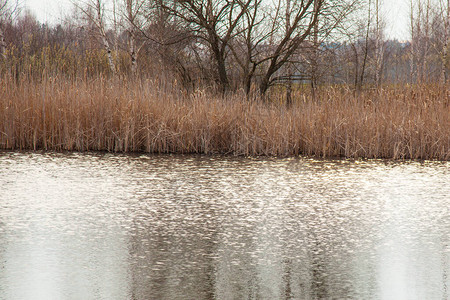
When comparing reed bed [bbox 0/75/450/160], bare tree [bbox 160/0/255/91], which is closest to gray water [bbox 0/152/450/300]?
reed bed [bbox 0/75/450/160]

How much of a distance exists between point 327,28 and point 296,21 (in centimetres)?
57

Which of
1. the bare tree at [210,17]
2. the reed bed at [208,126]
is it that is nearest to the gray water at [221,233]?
the reed bed at [208,126]

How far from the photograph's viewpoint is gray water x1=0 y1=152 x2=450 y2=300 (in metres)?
2.46

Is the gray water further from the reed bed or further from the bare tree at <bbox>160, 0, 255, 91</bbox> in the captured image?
the bare tree at <bbox>160, 0, 255, 91</bbox>

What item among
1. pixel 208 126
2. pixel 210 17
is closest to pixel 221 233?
pixel 208 126

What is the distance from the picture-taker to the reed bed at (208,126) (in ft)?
22.8

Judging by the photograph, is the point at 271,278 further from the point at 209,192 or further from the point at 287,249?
the point at 209,192

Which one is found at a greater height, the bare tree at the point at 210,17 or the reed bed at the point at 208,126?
the bare tree at the point at 210,17

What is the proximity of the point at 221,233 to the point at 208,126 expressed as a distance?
3.90 meters

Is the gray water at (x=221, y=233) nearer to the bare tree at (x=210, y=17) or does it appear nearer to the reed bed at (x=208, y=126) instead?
the reed bed at (x=208, y=126)

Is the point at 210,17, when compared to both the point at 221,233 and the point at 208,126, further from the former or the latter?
the point at 221,233

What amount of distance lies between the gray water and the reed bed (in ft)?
4.06

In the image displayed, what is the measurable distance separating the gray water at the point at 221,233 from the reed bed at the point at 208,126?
4.06ft

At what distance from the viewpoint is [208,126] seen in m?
7.15
